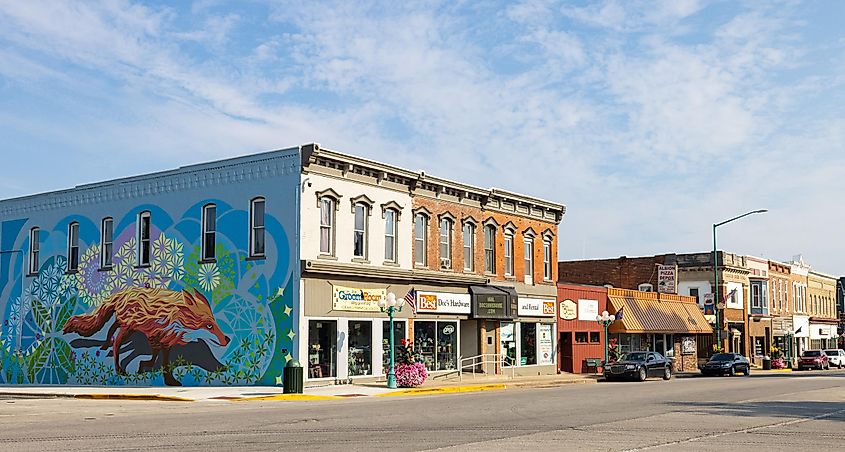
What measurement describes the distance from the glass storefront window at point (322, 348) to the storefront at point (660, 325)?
21736 millimetres

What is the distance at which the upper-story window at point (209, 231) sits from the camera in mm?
34750

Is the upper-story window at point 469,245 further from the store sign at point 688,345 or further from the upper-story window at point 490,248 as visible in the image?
the store sign at point 688,345

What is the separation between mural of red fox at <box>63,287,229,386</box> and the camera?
34406 millimetres

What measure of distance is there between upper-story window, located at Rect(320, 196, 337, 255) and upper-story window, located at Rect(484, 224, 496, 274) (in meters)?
10.5

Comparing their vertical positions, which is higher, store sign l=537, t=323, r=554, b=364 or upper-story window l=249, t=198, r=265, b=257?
upper-story window l=249, t=198, r=265, b=257

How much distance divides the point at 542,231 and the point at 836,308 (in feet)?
202

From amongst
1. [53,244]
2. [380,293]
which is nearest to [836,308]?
[380,293]

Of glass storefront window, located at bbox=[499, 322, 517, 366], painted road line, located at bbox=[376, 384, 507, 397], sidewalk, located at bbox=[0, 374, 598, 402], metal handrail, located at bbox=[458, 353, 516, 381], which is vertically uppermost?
glass storefront window, located at bbox=[499, 322, 517, 366]

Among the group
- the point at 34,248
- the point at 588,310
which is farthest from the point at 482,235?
the point at 34,248

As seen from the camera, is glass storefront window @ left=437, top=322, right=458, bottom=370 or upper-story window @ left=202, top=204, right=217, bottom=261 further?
glass storefront window @ left=437, top=322, right=458, bottom=370

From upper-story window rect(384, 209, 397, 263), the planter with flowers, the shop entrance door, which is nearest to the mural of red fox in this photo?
the planter with flowers

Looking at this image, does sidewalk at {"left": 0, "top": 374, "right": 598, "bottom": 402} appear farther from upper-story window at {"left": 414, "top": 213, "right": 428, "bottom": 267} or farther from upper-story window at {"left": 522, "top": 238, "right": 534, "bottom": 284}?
upper-story window at {"left": 522, "top": 238, "right": 534, "bottom": 284}

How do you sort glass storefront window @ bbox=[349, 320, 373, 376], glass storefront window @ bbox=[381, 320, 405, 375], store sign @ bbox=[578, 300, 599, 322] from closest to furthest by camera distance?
glass storefront window @ bbox=[349, 320, 373, 376]
glass storefront window @ bbox=[381, 320, 405, 375]
store sign @ bbox=[578, 300, 599, 322]

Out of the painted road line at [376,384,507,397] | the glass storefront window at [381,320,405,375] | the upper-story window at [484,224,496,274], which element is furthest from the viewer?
the upper-story window at [484,224,496,274]
